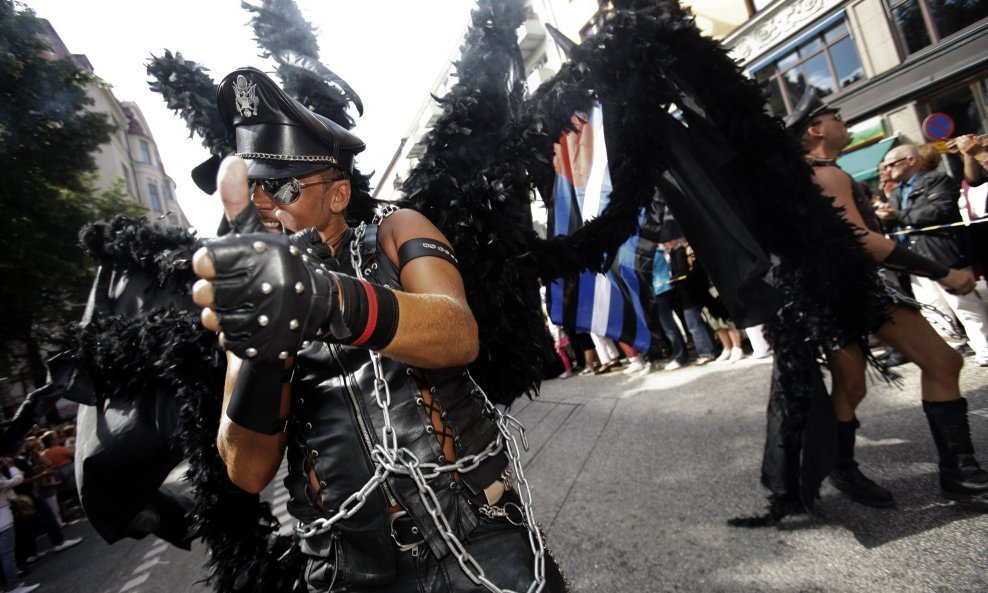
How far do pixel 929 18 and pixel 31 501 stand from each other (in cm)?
1839

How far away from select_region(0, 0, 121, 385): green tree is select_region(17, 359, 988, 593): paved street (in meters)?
8.08

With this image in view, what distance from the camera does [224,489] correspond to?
1947 millimetres

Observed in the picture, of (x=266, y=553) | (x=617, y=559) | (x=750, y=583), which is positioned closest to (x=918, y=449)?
(x=750, y=583)

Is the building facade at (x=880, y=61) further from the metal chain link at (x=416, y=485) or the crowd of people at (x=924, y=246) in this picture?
the metal chain link at (x=416, y=485)

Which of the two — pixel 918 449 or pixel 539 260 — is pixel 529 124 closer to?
pixel 539 260

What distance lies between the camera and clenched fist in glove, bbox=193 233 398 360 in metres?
0.81

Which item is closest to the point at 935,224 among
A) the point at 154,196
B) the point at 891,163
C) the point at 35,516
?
the point at 891,163

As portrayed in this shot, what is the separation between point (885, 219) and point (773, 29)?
34.8ft

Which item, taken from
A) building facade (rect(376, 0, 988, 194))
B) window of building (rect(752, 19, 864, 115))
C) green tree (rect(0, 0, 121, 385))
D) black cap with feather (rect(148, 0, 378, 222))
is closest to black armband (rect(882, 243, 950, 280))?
black cap with feather (rect(148, 0, 378, 222))

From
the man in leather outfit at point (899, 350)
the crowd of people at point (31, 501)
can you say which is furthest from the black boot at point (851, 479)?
Answer: the crowd of people at point (31, 501)

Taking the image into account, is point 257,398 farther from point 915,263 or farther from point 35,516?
point 35,516

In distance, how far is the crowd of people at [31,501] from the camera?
234 inches

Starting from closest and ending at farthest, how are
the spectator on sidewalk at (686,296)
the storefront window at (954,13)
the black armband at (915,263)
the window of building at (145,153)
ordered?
the black armband at (915,263) < the spectator on sidewalk at (686,296) < the storefront window at (954,13) < the window of building at (145,153)

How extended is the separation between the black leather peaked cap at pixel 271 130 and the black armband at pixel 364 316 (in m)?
0.62
